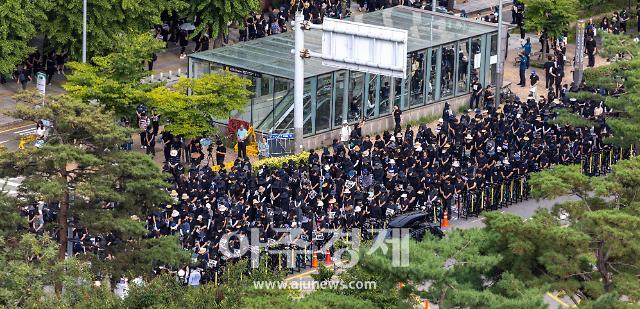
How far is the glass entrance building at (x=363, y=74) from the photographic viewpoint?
6356 centimetres

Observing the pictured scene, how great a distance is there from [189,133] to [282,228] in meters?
9.38

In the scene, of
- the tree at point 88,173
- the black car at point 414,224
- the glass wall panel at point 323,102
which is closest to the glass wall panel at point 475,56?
the glass wall panel at point 323,102

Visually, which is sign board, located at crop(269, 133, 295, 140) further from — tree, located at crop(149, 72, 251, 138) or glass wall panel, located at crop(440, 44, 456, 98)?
glass wall panel, located at crop(440, 44, 456, 98)

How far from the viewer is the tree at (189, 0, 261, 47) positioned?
230 feet

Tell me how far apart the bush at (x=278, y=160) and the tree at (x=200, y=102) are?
2.15 meters

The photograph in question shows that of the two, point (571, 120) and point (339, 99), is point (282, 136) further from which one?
point (571, 120)

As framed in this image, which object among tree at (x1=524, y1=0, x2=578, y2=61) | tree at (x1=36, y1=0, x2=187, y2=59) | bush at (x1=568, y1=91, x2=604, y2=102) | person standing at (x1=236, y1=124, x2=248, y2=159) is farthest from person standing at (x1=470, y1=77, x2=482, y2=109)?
tree at (x1=36, y1=0, x2=187, y2=59)

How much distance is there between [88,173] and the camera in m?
47.5

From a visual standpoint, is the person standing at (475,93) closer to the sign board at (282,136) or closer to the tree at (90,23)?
the sign board at (282,136)

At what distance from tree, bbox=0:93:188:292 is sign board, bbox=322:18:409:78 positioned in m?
12.9

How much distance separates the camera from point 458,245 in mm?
41156

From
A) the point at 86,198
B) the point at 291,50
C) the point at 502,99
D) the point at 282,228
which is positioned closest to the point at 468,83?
the point at 502,99

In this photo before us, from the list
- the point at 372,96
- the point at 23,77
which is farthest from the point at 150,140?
the point at 372,96

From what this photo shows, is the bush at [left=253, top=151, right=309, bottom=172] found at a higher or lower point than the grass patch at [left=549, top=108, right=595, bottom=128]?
lower
